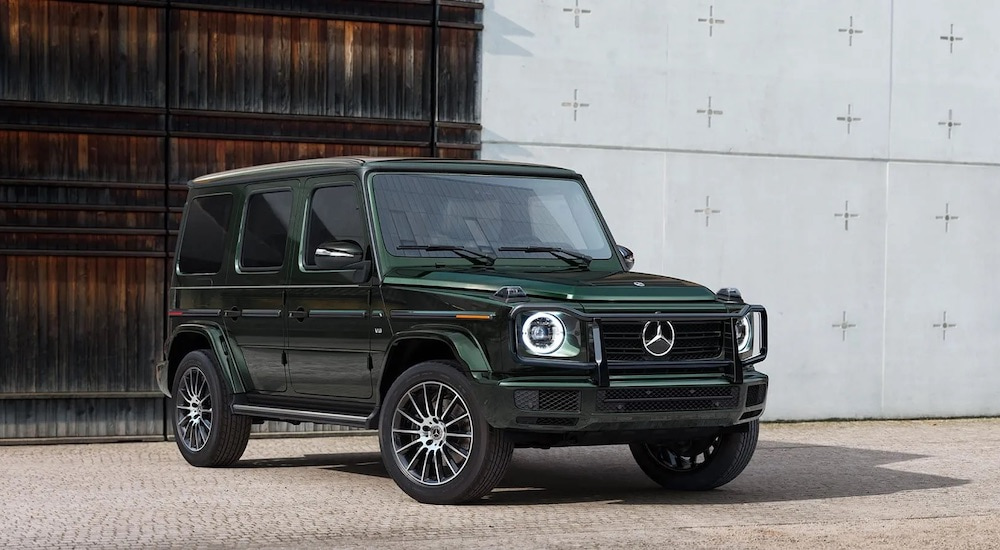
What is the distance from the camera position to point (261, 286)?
10484mm

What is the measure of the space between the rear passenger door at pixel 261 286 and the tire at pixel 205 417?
30 cm

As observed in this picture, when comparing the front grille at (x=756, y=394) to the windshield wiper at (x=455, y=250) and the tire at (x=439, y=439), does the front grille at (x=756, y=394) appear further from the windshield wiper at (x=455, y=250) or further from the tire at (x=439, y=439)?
the windshield wiper at (x=455, y=250)

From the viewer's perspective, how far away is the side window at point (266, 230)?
10.4 metres

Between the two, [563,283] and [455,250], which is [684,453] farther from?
[455,250]

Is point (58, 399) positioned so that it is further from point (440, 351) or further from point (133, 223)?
point (440, 351)

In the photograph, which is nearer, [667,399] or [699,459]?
[667,399]

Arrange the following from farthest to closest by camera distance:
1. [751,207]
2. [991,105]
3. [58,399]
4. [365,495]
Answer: [991,105] → [751,207] → [58,399] → [365,495]

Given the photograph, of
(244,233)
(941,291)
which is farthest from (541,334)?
(941,291)

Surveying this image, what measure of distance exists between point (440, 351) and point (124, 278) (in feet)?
17.1

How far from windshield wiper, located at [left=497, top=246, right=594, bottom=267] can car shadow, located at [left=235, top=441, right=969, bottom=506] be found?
4.82ft

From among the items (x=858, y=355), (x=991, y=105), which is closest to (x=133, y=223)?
(x=858, y=355)

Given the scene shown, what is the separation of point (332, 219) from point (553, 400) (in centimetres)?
235

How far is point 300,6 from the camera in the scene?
13.9 m

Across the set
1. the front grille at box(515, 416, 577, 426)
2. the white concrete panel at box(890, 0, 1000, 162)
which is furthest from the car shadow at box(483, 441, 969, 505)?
the white concrete panel at box(890, 0, 1000, 162)
